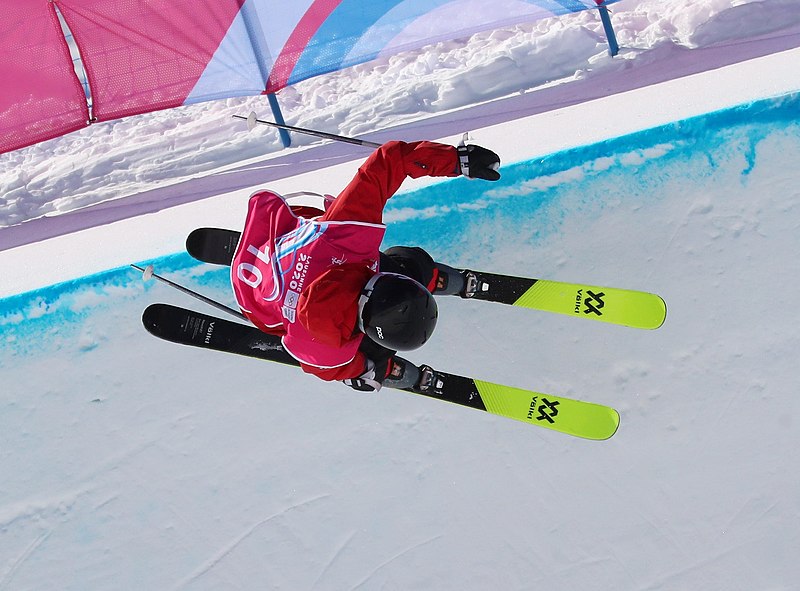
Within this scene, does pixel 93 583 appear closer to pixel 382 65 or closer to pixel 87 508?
pixel 87 508

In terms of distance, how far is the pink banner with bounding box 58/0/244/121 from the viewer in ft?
14.6

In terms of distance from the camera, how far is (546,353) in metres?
4.07

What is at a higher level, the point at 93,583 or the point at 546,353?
the point at 546,353

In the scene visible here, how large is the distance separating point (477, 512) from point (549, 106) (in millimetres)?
2537

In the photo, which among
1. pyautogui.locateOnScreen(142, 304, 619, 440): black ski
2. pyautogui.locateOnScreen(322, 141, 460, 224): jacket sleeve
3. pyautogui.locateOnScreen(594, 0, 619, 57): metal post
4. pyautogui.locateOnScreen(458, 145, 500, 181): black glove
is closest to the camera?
pyautogui.locateOnScreen(322, 141, 460, 224): jacket sleeve

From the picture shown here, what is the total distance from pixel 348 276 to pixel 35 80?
2674 mm

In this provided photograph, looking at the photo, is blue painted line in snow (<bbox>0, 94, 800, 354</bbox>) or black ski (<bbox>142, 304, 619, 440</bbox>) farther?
blue painted line in snow (<bbox>0, 94, 800, 354</bbox>)

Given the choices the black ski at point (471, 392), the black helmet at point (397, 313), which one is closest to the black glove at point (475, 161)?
the black helmet at point (397, 313)

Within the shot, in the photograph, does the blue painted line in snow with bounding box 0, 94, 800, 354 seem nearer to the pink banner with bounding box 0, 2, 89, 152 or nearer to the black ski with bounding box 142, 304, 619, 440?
the black ski with bounding box 142, 304, 619, 440

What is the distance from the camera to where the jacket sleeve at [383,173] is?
10.5ft

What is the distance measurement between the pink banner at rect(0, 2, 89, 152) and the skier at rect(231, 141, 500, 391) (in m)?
1.91

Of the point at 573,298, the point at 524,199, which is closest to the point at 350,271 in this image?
the point at 573,298

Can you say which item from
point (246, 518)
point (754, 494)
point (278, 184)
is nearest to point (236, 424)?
point (246, 518)

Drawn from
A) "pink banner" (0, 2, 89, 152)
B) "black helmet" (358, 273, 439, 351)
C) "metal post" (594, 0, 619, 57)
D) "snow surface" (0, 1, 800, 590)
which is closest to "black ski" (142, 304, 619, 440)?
"snow surface" (0, 1, 800, 590)
